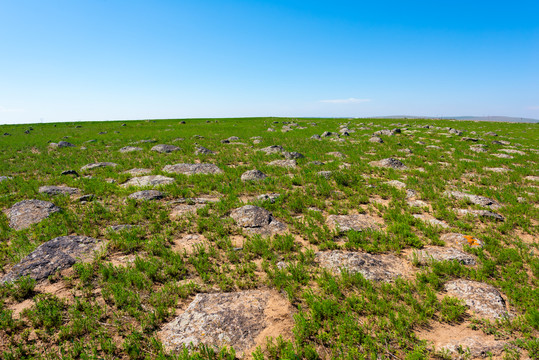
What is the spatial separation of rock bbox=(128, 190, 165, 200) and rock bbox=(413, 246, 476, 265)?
9.05 m

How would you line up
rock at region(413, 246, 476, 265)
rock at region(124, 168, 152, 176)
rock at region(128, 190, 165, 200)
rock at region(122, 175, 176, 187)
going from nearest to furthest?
rock at region(413, 246, 476, 265) < rock at region(128, 190, 165, 200) < rock at region(122, 175, 176, 187) < rock at region(124, 168, 152, 176)

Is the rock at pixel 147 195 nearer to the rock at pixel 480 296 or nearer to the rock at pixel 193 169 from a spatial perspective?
the rock at pixel 193 169

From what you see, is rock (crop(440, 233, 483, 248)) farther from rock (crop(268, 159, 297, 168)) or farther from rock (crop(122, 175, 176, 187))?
rock (crop(122, 175, 176, 187))

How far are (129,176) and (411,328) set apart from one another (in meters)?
13.7

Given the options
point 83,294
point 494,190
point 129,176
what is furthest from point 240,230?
point 494,190

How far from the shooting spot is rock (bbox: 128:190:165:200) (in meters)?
9.89

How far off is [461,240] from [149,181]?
12469mm

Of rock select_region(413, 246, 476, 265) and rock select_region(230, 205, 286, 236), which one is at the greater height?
rock select_region(230, 205, 286, 236)

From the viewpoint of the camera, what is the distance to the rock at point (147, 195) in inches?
389

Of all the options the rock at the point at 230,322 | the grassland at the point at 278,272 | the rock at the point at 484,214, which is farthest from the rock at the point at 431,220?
the rock at the point at 230,322

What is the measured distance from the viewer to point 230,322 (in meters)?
4.33

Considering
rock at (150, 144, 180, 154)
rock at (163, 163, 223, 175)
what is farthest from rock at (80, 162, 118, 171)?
rock at (150, 144, 180, 154)

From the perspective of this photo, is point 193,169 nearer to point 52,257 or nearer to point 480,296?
point 52,257

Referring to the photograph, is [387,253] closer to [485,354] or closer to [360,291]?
[360,291]
